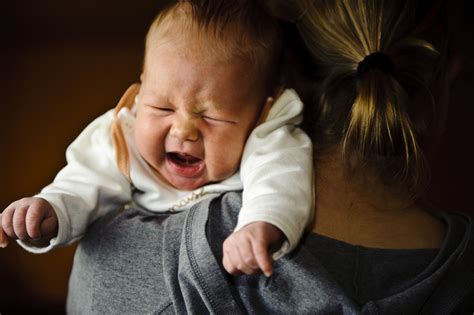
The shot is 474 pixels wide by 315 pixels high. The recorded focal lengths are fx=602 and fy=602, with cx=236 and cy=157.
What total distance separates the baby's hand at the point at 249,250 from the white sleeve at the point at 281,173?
0.08 feet

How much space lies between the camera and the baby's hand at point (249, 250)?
32.0 inches

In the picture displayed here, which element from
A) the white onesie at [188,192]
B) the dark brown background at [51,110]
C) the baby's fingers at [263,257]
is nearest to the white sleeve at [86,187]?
the white onesie at [188,192]

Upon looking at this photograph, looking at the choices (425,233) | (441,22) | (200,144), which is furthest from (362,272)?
(441,22)

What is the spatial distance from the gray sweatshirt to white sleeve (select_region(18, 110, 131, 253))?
0.07 meters

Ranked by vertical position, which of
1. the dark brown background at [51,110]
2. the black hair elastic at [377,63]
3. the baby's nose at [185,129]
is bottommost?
the dark brown background at [51,110]

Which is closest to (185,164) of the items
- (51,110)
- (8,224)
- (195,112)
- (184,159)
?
(184,159)

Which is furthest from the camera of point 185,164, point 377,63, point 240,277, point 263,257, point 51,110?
point 51,110

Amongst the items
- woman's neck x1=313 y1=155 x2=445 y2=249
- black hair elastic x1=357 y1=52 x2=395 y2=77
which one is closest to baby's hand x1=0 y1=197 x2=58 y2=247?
woman's neck x1=313 y1=155 x2=445 y2=249

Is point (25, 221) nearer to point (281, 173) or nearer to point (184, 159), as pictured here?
point (184, 159)

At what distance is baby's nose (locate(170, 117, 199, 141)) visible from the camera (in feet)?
3.45

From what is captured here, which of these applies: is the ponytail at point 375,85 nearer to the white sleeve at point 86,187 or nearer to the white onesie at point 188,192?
the white onesie at point 188,192

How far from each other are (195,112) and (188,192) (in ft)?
0.58

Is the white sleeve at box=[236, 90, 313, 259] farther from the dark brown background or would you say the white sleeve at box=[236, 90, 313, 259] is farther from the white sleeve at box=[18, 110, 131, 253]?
the dark brown background

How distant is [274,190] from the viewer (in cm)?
95
